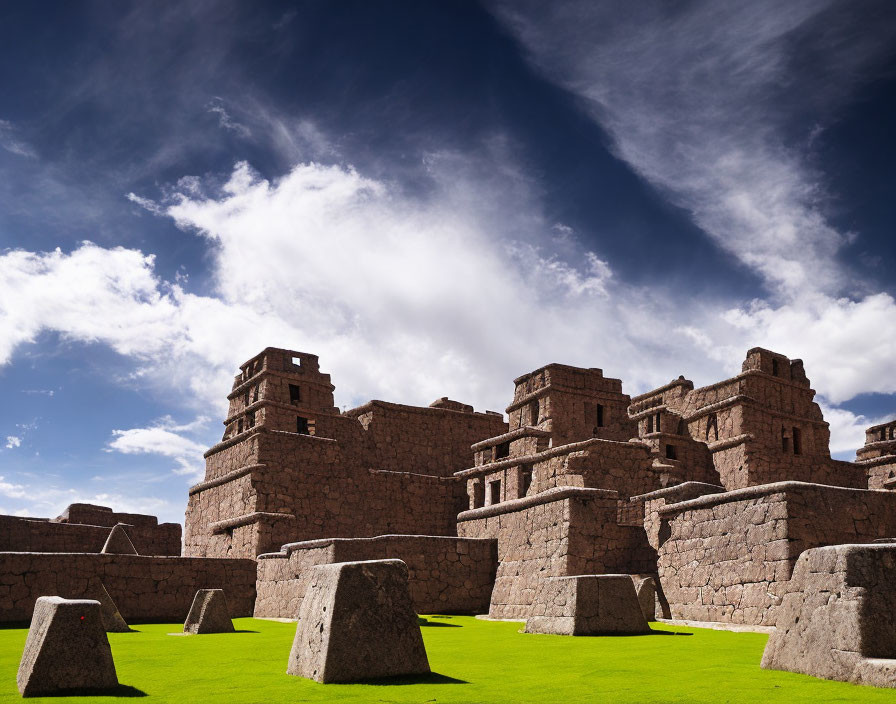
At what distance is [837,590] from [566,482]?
17.0m

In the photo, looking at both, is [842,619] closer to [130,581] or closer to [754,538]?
[754,538]

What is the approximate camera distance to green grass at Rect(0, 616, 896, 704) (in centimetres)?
593

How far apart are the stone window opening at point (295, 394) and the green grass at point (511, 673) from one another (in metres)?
17.8

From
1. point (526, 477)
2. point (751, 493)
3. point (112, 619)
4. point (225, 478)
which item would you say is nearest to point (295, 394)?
point (225, 478)

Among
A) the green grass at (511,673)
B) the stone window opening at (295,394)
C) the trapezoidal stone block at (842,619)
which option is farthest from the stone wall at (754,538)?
the stone window opening at (295,394)

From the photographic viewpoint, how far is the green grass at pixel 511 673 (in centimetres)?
593

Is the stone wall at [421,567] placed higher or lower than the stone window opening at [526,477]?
lower

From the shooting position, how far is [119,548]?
19469 mm

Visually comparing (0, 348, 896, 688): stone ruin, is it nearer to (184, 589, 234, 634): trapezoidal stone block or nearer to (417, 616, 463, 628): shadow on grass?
(184, 589, 234, 634): trapezoidal stone block

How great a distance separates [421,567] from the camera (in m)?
17.2

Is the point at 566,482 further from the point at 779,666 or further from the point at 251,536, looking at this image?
the point at 779,666

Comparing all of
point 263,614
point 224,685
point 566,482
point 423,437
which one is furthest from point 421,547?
point 423,437

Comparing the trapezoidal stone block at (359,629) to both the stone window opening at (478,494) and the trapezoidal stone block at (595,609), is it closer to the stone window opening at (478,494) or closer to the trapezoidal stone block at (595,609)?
the trapezoidal stone block at (595,609)

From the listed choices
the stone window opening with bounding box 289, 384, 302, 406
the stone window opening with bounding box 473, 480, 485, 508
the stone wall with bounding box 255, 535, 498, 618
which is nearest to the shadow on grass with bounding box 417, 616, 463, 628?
the stone wall with bounding box 255, 535, 498, 618
